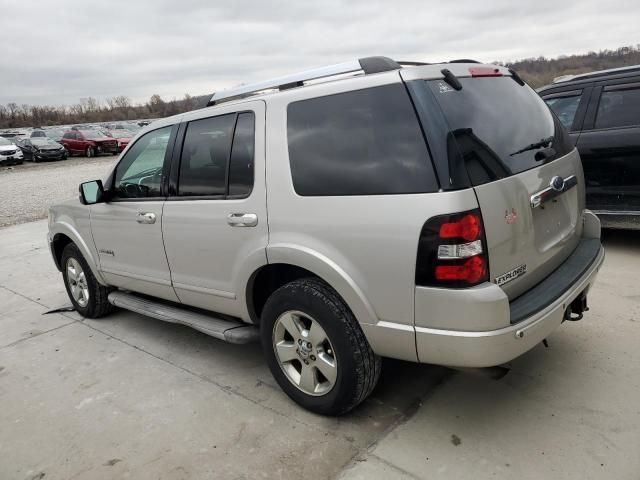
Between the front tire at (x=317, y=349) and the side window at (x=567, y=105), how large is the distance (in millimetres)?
4164

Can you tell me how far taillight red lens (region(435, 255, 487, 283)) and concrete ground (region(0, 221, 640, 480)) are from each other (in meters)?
0.90

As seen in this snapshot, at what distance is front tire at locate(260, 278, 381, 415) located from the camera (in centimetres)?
261

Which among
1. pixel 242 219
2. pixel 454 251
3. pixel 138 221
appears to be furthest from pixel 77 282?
pixel 454 251

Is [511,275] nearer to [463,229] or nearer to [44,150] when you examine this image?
[463,229]

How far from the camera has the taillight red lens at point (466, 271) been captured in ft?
7.36

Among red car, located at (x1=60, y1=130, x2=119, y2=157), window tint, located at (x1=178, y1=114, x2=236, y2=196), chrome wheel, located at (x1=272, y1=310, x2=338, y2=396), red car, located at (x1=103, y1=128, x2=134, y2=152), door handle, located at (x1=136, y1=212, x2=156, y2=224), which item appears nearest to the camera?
chrome wheel, located at (x1=272, y1=310, x2=338, y2=396)

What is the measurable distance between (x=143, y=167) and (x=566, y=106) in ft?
15.0

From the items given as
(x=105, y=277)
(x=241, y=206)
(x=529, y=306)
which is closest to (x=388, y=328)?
(x=529, y=306)

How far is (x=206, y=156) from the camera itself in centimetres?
Result: 335

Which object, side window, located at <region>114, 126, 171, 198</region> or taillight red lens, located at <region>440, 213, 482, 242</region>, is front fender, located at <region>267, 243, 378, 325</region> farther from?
side window, located at <region>114, 126, 171, 198</region>

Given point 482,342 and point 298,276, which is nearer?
point 482,342

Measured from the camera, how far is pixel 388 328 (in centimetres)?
245

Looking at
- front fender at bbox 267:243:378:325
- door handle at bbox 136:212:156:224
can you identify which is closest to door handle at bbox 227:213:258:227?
front fender at bbox 267:243:378:325

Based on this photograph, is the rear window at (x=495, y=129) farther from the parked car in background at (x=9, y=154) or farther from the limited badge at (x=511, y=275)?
the parked car in background at (x=9, y=154)
